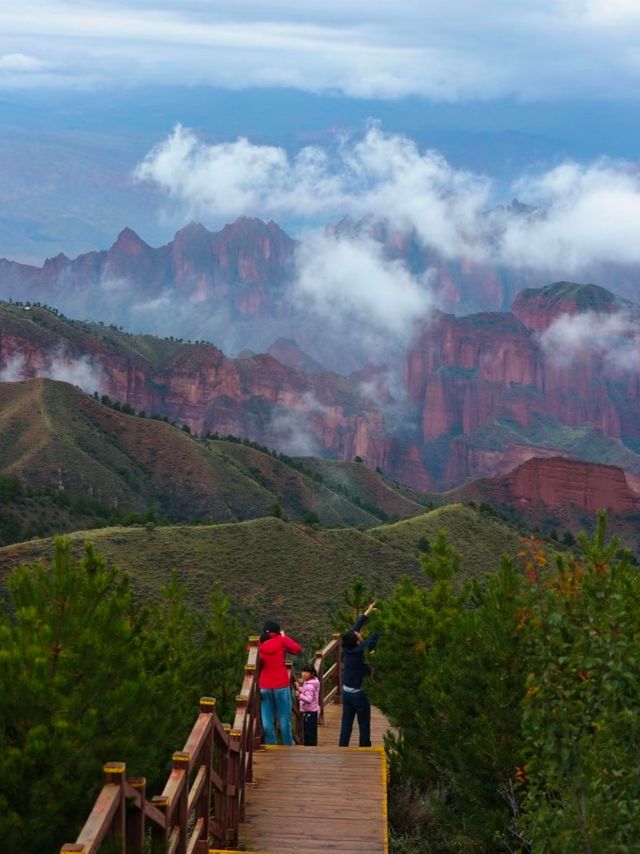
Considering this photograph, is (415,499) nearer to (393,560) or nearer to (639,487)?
(639,487)

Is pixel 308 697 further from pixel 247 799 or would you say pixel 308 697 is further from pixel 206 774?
pixel 206 774

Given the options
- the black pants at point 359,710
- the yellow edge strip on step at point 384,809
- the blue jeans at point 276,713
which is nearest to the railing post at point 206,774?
the yellow edge strip on step at point 384,809

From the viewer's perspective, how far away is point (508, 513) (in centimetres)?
13488

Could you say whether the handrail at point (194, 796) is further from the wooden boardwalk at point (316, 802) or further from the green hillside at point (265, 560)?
the green hillside at point (265, 560)

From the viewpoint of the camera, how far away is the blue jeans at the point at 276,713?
15.8 metres

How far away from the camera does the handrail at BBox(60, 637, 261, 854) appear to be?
808 cm

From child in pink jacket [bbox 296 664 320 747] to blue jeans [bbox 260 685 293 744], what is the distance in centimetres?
159

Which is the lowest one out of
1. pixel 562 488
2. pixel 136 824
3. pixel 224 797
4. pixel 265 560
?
pixel 224 797

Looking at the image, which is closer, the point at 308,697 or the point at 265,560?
the point at 308,697

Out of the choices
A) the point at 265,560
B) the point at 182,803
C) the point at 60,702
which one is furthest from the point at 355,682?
the point at 265,560

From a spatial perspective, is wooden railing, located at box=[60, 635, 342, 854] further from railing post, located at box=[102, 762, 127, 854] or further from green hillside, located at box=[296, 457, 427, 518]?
green hillside, located at box=[296, 457, 427, 518]

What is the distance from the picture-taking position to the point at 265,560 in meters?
63.8

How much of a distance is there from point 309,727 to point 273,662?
278 cm

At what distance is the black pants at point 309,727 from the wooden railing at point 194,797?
8.79ft
